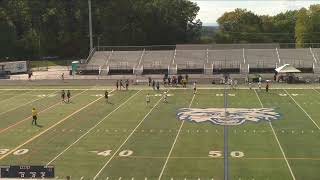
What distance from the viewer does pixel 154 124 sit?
31922 mm

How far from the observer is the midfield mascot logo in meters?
32.6

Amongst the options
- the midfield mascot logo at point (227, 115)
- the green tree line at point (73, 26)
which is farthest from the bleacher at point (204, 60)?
the midfield mascot logo at point (227, 115)

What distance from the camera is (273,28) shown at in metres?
102

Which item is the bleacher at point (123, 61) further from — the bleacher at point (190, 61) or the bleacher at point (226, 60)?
the bleacher at point (226, 60)

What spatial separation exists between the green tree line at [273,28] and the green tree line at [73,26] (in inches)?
659

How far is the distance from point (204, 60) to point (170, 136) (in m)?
36.9

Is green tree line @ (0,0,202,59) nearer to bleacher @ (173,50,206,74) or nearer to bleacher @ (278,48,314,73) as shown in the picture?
bleacher @ (173,50,206,74)

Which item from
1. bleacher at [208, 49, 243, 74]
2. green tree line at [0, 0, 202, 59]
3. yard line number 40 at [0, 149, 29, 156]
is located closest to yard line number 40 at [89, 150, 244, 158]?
yard line number 40 at [0, 149, 29, 156]

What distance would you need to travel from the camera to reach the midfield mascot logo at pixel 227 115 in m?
32.6

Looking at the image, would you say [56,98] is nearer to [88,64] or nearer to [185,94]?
[185,94]

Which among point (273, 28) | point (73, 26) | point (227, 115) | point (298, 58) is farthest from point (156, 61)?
point (273, 28)

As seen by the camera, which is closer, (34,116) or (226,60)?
(34,116)

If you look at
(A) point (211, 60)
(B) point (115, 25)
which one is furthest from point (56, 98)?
(B) point (115, 25)

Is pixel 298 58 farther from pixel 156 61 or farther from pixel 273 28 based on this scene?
pixel 273 28
